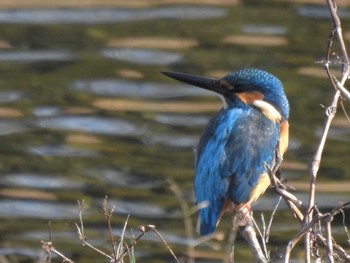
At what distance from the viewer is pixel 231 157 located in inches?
210

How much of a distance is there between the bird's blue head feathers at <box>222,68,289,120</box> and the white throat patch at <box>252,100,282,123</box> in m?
0.02

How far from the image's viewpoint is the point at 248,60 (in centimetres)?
1032

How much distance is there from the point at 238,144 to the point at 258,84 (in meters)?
0.36

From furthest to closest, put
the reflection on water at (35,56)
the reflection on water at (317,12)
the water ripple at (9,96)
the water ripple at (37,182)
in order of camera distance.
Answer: the reflection on water at (317,12), the reflection on water at (35,56), the water ripple at (9,96), the water ripple at (37,182)

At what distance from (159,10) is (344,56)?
7.02m

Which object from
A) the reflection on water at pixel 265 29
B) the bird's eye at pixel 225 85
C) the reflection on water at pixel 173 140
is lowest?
the reflection on water at pixel 173 140

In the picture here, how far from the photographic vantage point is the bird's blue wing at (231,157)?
5.24 m

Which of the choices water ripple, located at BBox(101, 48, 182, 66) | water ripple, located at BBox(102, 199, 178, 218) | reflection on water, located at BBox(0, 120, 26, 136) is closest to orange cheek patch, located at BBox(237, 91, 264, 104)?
water ripple, located at BBox(102, 199, 178, 218)

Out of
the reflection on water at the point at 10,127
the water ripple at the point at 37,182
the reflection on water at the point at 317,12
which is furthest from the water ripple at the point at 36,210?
the reflection on water at the point at 317,12

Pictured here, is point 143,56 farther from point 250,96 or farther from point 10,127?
point 250,96

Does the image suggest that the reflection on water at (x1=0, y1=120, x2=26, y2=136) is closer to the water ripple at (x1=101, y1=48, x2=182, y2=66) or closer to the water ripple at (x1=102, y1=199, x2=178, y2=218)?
the water ripple at (x1=102, y1=199, x2=178, y2=218)

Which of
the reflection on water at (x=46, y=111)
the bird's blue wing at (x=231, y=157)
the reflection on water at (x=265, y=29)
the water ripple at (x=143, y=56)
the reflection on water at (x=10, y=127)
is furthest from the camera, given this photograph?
the reflection on water at (x=265, y=29)

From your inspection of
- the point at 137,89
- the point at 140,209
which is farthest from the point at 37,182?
the point at 137,89

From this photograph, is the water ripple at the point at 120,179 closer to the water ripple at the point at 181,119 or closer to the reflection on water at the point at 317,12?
the water ripple at the point at 181,119
